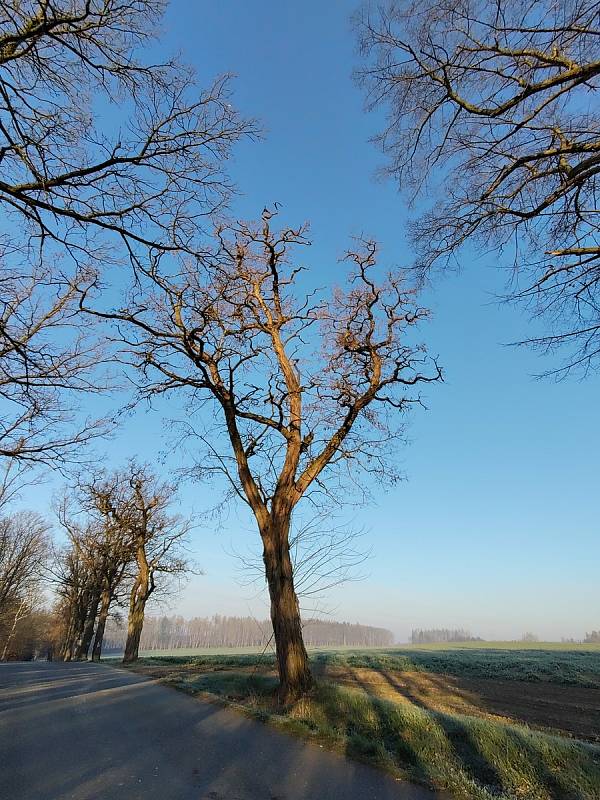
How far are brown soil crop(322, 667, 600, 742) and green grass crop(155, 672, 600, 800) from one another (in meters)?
2.13

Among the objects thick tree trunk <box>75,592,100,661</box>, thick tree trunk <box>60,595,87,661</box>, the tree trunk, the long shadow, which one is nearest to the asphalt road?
the long shadow

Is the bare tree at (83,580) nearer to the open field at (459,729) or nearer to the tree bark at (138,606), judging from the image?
the tree bark at (138,606)

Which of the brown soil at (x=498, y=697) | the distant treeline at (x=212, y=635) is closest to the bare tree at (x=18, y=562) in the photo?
the brown soil at (x=498, y=697)

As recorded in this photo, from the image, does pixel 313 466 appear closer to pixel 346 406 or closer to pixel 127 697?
pixel 346 406

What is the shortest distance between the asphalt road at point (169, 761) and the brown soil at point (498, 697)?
3.76 metres

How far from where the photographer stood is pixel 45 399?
30.4ft

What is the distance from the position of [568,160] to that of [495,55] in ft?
Result: 4.65

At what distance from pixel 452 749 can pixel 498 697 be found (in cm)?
669

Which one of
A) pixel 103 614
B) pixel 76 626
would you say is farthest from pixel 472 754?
pixel 76 626

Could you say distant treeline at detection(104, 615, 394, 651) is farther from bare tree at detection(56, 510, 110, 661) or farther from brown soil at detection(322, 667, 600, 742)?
brown soil at detection(322, 667, 600, 742)

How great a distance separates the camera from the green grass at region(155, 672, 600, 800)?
3902 mm

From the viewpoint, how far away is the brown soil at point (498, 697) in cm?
768

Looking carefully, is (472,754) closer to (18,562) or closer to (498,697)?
(498,697)

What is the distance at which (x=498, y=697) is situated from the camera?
33.5ft
